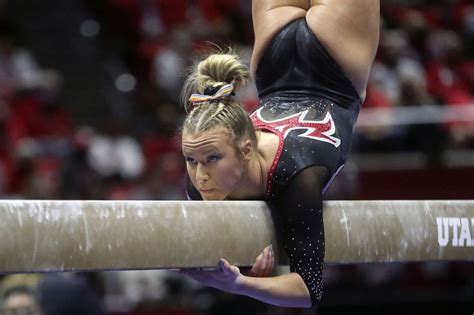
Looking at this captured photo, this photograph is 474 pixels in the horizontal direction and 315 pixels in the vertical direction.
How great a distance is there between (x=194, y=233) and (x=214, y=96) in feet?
1.79

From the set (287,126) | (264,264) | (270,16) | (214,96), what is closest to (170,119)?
(270,16)

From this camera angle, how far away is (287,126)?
3500mm

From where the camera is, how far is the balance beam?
2.71 meters

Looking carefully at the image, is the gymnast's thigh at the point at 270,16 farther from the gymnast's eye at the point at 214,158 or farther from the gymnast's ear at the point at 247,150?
the gymnast's eye at the point at 214,158

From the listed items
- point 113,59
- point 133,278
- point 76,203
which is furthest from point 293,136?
point 113,59

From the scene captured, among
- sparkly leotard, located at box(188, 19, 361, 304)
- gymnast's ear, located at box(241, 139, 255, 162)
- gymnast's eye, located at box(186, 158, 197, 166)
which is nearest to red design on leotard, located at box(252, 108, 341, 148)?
sparkly leotard, located at box(188, 19, 361, 304)

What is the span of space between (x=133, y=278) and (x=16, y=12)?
460 cm

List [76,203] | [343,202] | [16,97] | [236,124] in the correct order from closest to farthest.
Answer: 1. [76,203]
2. [236,124]
3. [343,202]
4. [16,97]

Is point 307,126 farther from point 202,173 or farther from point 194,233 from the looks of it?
point 194,233

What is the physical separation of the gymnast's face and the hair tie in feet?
0.49

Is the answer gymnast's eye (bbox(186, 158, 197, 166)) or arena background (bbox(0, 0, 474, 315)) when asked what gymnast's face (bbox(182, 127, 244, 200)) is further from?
arena background (bbox(0, 0, 474, 315))

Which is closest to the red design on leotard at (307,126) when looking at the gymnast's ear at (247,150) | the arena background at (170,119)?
the gymnast's ear at (247,150)

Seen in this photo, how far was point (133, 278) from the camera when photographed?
24.7 ft

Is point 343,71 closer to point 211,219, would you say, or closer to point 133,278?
point 211,219
